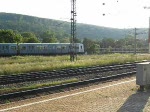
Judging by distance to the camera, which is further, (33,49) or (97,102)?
(33,49)

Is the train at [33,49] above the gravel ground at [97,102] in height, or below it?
above

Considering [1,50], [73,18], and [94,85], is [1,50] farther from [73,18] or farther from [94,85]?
[94,85]

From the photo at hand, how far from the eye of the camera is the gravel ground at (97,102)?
9.87 metres

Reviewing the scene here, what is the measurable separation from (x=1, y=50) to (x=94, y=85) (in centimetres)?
3936

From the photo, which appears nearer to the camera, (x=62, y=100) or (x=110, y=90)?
(x=62, y=100)

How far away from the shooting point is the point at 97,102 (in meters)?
11.0

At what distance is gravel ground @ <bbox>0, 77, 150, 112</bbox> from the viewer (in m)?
9.87

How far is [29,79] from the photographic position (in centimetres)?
1720

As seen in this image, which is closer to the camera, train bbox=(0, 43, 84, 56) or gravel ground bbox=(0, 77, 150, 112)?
gravel ground bbox=(0, 77, 150, 112)

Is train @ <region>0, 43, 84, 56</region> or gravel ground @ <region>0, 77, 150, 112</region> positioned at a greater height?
train @ <region>0, 43, 84, 56</region>

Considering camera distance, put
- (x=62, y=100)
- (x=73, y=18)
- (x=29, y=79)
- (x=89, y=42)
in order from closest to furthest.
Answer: (x=62, y=100) < (x=29, y=79) < (x=73, y=18) < (x=89, y=42)

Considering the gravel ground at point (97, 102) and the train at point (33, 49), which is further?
the train at point (33, 49)

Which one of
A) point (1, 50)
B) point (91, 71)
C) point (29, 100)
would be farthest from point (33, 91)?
point (1, 50)

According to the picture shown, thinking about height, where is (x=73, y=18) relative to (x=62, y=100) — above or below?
above
